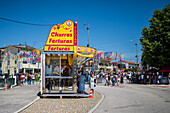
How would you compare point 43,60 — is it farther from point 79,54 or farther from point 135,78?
point 135,78

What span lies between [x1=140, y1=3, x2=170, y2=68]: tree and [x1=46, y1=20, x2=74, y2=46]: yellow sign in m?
18.6

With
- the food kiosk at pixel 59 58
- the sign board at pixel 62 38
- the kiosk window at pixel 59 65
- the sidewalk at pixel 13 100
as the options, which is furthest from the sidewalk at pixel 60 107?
the sign board at pixel 62 38

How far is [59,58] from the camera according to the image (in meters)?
13.9

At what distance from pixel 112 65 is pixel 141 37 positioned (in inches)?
2412

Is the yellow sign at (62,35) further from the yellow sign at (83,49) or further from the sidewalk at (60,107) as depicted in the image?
the sidewalk at (60,107)

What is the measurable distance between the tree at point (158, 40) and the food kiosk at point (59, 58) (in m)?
17.7

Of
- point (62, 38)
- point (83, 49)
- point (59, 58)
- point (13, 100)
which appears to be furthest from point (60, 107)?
point (62, 38)

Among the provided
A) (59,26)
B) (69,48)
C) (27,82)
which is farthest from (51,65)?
(27,82)

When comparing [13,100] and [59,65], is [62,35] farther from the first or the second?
[13,100]

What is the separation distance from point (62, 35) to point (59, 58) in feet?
5.73

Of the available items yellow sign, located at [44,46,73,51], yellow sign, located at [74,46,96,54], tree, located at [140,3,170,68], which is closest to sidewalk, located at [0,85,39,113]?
yellow sign, located at [44,46,73,51]

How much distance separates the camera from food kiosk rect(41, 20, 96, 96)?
13.1m

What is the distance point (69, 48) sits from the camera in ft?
43.0

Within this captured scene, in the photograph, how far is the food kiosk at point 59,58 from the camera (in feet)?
42.9
